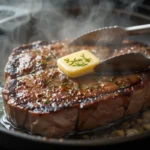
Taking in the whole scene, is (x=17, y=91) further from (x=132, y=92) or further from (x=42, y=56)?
(x=132, y=92)

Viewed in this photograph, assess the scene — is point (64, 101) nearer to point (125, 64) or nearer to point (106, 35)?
point (125, 64)

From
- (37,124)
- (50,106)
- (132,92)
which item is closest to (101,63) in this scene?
(132,92)

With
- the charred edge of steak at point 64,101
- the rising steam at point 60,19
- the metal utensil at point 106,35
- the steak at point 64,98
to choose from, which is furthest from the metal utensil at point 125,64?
the rising steam at point 60,19

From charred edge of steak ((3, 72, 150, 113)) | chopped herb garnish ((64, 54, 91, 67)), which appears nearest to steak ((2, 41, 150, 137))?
charred edge of steak ((3, 72, 150, 113))

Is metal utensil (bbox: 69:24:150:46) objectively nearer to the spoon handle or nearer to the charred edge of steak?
the spoon handle

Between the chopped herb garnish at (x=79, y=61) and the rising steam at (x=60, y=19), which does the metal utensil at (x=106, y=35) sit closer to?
the chopped herb garnish at (x=79, y=61)

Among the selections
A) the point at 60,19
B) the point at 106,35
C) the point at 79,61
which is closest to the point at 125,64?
the point at 79,61
